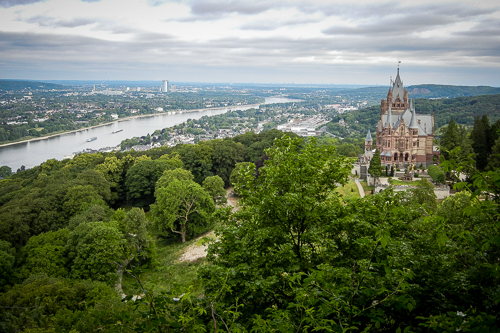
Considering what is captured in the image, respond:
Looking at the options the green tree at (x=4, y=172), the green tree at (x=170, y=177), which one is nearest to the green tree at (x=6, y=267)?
the green tree at (x=170, y=177)

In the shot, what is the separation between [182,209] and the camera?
23031 mm

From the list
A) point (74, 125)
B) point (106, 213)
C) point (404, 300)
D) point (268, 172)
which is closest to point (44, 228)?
point (106, 213)

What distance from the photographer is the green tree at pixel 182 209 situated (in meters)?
22.3

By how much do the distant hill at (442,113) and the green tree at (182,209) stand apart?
6749 centimetres

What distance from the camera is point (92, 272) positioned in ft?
48.1

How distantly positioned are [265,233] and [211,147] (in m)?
30.3

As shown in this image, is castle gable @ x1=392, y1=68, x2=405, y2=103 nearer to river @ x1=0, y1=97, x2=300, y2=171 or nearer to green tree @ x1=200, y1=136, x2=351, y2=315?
green tree @ x1=200, y1=136, x2=351, y2=315

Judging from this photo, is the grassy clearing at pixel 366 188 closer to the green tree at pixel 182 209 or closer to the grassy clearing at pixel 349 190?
the grassy clearing at pixel 349 190

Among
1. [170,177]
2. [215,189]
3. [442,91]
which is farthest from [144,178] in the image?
[442,91]

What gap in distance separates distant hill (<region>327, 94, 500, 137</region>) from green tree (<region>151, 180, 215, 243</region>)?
67.5 m

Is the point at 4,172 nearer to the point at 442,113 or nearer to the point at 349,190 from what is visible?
the point at 349,190

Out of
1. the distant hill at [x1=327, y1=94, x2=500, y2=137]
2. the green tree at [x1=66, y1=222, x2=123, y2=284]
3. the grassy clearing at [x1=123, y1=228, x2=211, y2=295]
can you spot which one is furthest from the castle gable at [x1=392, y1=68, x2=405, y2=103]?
the distant hill at [x1=327, y1=94, x2=500, y2=137]

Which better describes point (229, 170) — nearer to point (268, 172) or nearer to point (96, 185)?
point (96, 185)

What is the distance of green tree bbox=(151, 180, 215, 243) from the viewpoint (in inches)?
879
